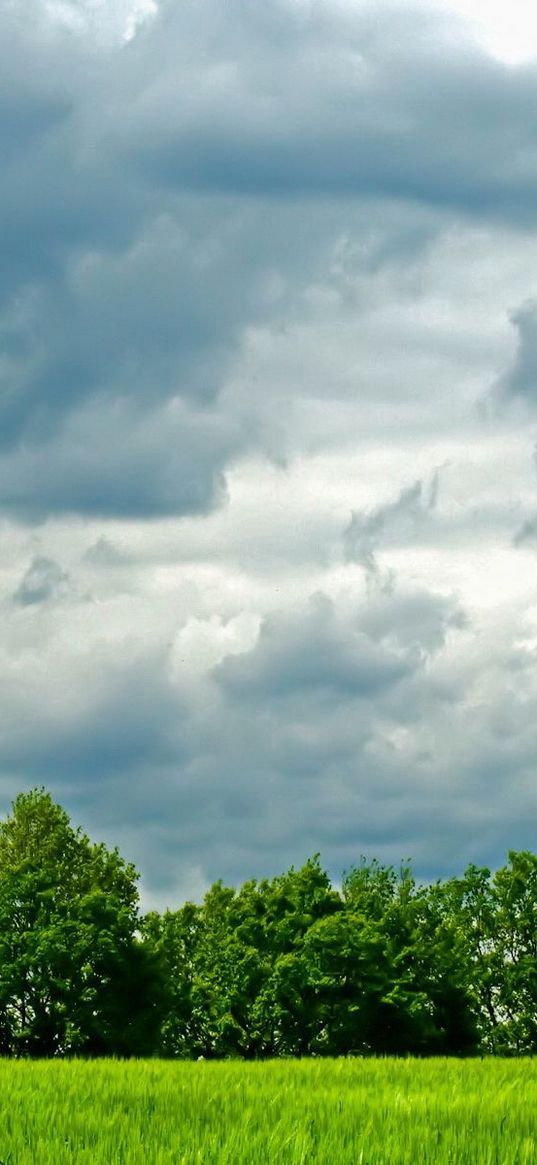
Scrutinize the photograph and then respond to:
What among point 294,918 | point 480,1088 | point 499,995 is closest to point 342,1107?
point 480,1088

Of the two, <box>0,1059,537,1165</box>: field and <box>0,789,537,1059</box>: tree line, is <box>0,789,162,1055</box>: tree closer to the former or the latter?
<box>0,789,537,1059</box>: tree line

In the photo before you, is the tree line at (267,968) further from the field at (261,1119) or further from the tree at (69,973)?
the field at (261,1119)

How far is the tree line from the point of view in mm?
57969

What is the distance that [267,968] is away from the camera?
60875mm

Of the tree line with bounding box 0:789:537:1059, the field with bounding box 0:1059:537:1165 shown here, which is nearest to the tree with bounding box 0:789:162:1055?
the tree line with bounding box 0:789:537:1059

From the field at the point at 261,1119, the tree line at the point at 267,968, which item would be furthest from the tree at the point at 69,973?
the field at the point at 261,1119

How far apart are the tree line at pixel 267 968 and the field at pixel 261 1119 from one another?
122 ft

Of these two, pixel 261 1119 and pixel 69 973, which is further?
pixel 69 973

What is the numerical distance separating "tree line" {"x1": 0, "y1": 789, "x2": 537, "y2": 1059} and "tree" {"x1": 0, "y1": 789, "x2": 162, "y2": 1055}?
2.5 inches

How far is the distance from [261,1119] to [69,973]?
149 feet

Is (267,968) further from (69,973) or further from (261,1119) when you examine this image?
(261,1119)

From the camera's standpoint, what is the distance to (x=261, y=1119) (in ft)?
49.6

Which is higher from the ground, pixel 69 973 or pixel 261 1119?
pixel 69 973

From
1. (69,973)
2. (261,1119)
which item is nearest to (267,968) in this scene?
(69,973)
